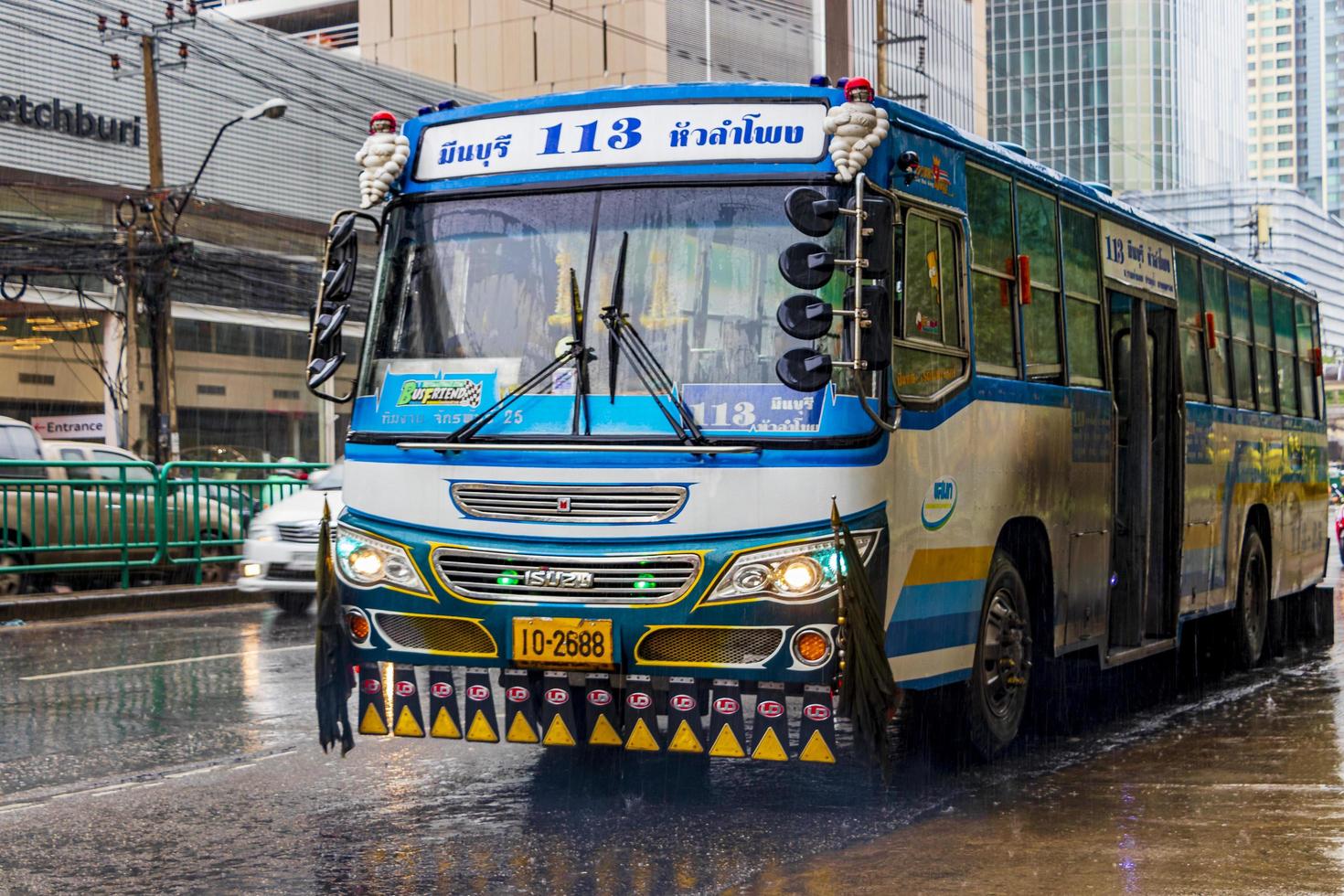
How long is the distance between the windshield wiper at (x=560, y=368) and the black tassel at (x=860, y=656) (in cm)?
111

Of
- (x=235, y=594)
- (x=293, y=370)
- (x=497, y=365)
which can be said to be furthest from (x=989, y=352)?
(x=293, y=370)

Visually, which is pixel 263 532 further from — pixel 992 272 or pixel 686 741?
pixel 686 741

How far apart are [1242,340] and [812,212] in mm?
7317

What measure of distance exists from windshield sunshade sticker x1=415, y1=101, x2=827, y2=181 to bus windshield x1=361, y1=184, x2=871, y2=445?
0.14m

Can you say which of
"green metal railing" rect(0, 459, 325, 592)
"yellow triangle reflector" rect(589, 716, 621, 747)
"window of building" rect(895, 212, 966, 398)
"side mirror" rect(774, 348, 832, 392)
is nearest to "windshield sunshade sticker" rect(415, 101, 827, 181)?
"window of building" rect(895, 212, 966, 398)

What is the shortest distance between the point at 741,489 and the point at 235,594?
13575mm

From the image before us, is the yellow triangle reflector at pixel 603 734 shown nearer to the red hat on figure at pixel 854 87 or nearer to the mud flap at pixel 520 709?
the mud flap at pixel 520 709

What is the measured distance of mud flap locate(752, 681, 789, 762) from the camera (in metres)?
6.87

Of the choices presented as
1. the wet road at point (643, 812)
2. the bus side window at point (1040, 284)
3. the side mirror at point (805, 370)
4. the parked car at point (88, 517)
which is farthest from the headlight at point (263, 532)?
the side mirror at point (805, 370)

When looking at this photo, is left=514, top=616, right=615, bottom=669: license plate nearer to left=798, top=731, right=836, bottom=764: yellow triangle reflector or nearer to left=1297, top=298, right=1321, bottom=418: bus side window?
left=798, top=731, right=836, bottom=764: yellow triangle reflector

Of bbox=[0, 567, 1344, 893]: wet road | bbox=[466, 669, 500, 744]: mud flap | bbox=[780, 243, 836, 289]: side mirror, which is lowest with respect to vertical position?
bbox=[0, 567, 1344, 893]: wet road

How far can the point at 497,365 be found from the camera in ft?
24.0

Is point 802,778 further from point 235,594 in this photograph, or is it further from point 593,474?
point 235,594

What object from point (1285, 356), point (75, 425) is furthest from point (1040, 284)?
point (75, 425)
